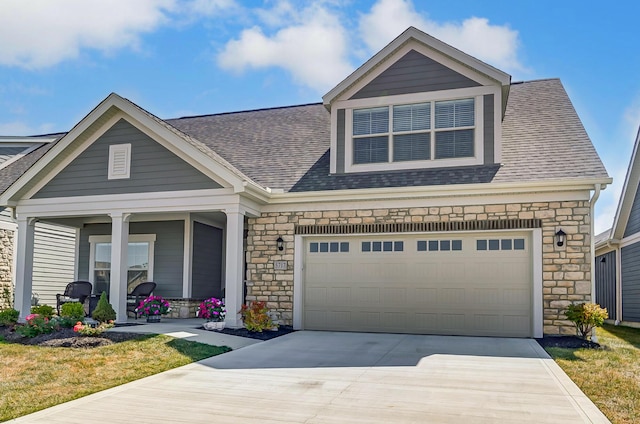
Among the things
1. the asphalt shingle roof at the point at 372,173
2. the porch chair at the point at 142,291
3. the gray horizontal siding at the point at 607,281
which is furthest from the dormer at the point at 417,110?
the gray horizontal siding at the point at 607,281

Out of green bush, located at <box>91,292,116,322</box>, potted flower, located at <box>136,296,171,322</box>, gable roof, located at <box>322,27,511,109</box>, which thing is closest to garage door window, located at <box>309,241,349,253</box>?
gable roof, located at <box>322,27,511,109</box>

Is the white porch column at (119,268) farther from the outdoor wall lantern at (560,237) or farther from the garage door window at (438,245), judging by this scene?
the outdoor wall lantern at (560,237)

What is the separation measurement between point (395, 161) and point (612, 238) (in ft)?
29.9

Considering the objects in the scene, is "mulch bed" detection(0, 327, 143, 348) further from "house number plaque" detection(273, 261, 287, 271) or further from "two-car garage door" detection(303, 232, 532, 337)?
"two-car garage door" detection(303, 232, 532, 337)

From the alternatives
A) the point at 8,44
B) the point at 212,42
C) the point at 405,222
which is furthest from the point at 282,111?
the point at 8,44

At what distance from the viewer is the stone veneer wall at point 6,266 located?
1600 centimetres

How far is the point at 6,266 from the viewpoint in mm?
16188

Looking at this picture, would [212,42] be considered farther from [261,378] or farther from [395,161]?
[261,378]

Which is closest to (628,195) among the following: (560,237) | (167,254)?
(560,237)

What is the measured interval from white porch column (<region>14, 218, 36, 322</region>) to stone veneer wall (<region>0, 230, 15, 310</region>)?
137 inches

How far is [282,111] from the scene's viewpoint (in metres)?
16.9

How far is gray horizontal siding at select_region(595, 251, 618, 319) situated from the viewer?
59.6 feet

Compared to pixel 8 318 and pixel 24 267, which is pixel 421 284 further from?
pixel 24 267

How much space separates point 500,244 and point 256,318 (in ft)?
16.4
